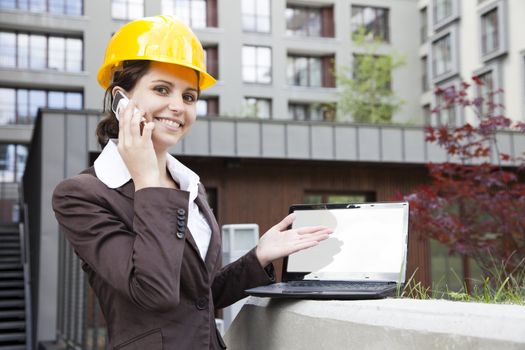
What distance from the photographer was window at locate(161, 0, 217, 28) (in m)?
24.6

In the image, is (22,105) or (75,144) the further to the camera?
(22,105)

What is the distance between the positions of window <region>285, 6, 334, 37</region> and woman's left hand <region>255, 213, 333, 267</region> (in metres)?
25.6

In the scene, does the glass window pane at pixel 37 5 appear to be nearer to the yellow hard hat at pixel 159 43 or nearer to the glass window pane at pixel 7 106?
the glass window pane at pixel 7 106

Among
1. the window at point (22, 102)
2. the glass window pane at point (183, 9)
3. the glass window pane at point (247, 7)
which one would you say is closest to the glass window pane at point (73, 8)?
the window at point (22, 102)

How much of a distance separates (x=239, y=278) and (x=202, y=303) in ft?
1.01

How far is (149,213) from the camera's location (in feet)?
5.05

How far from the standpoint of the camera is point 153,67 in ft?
5.64

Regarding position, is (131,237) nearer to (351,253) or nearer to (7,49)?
(351,253)

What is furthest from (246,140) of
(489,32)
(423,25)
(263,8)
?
(423,25)

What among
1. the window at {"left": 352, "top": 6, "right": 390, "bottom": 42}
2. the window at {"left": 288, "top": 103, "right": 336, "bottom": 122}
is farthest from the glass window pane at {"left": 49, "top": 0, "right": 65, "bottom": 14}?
the window at {"left": 352, "top": 6, "right": 390, "bottom": 42}

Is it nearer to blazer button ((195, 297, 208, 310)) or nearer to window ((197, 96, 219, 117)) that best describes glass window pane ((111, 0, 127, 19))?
window ((197, 96, 219, 117))

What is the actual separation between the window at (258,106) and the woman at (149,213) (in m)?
23.1

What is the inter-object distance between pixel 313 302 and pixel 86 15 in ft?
79.9

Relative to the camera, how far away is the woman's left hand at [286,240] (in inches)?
72.4
